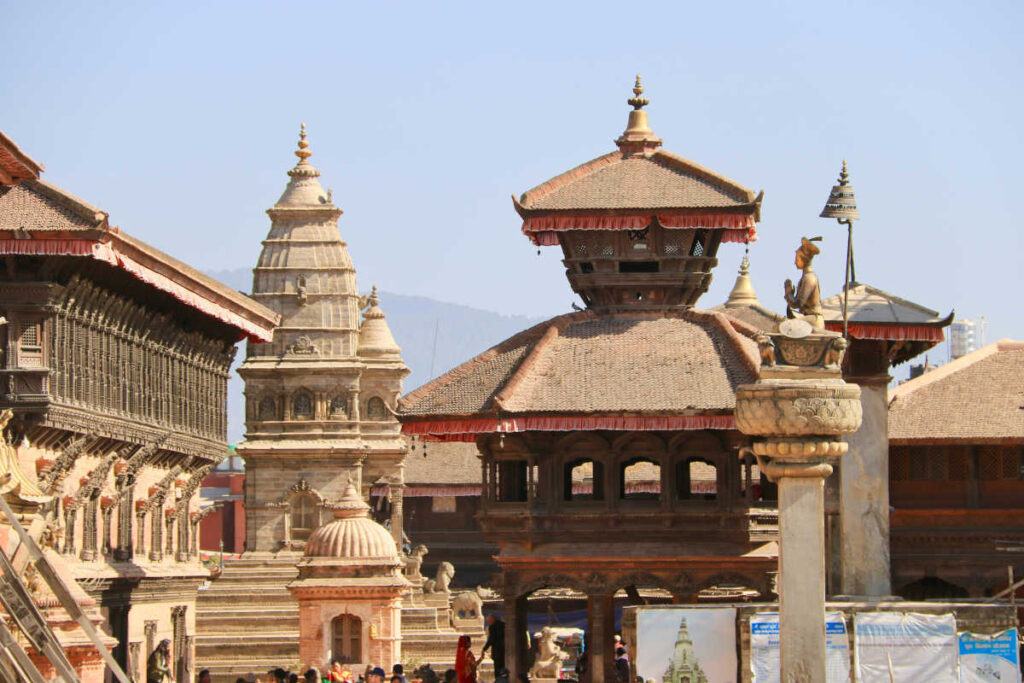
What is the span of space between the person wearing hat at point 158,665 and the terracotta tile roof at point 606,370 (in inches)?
518

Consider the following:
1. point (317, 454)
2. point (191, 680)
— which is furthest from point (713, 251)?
point (317, 454)

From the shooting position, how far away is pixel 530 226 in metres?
39.1

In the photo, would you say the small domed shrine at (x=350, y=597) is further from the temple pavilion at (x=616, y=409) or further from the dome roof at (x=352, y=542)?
the temple pavilion at (x=616, y=409)

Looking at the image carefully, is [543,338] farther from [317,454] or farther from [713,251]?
[317,454]

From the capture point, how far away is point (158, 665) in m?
49.7

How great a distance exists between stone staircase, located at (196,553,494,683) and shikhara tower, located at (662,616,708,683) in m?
28.8

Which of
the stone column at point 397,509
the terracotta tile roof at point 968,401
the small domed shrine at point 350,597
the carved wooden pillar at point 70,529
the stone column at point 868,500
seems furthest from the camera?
the stone column at point 397,509

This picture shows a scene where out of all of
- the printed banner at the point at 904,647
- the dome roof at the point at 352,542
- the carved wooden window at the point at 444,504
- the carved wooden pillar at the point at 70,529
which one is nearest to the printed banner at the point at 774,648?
the printed banner at the point at 904,647

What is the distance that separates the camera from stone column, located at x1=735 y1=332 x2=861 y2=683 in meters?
24.6

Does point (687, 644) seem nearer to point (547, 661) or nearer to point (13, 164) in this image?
point (547, 661)

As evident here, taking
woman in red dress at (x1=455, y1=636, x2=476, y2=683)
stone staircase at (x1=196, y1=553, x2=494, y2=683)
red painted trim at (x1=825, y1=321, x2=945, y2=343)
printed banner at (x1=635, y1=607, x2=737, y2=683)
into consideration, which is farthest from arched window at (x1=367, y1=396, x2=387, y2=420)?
printed banner at (x1=635, y1=607, x2=737, y2=683)

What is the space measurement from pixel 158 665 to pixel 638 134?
1646cm

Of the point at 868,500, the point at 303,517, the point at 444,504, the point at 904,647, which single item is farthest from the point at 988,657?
the point at 303,517

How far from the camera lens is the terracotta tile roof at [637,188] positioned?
39.0 m
